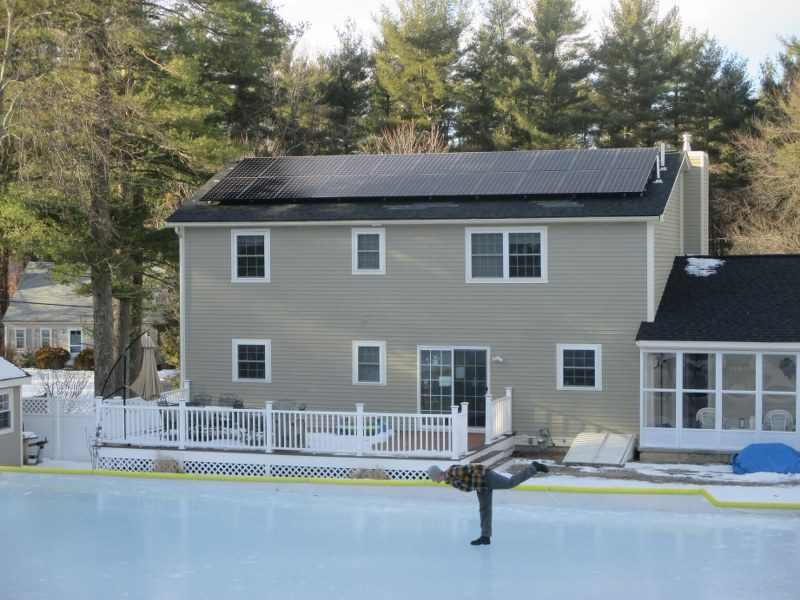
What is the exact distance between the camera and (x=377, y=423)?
65.6 ft

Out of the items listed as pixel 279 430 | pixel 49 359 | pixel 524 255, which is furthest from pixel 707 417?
pixel 49 359

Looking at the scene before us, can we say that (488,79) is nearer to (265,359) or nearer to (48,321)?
(48,321)

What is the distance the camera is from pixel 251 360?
74.7 ft

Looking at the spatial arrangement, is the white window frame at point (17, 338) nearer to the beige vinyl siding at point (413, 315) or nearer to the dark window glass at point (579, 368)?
the beige vinyl siding at point (413, 315)

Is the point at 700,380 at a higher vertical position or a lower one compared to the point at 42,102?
lower

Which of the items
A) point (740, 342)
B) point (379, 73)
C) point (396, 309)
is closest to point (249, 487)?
point (396, 309)

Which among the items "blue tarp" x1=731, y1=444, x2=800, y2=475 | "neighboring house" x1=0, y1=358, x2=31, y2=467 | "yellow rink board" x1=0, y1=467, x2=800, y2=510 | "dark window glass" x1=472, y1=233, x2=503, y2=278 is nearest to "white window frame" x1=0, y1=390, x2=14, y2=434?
"neighboring house" x1=0, y1=358, x2=31, y2=467

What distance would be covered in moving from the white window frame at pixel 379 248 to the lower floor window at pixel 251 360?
2579 millimetres

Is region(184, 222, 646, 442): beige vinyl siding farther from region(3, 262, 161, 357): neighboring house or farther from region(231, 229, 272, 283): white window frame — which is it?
region(3, 262, 161, 357): neighboring house

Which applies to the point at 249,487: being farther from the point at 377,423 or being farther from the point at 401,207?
the point at 401,207

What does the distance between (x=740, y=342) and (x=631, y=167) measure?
474 cm

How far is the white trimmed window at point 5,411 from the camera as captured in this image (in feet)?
66.0

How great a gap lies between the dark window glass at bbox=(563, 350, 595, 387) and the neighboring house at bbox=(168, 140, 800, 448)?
0.09ft

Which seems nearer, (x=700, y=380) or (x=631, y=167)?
(x=700, y=380)
